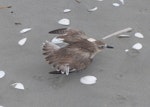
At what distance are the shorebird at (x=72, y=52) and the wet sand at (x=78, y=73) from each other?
0.11 ft

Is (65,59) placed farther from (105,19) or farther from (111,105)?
(105,19)

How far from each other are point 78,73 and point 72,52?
6cm

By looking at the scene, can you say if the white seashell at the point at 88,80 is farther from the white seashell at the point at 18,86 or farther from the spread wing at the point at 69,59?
the white seashell at the point at 18,86

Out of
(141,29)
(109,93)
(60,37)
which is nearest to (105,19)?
(141,29)

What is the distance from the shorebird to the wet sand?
3cm

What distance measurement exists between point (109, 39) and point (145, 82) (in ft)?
0.70

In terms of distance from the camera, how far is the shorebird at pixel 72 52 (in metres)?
1.05

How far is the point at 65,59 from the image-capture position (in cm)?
106

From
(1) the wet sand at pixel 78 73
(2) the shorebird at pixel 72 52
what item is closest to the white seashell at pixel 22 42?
(1) the wet sand at pixel 78 73

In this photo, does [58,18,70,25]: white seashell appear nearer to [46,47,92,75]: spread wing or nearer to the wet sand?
the wet sand

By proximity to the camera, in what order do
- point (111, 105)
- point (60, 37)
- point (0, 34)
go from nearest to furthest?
point (111, 105), point (60, 37), point (0, 34)

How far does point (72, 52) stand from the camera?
1083mm

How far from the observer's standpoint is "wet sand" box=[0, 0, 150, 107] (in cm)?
102

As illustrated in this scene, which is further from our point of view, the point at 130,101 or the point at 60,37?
the point at 60,37
